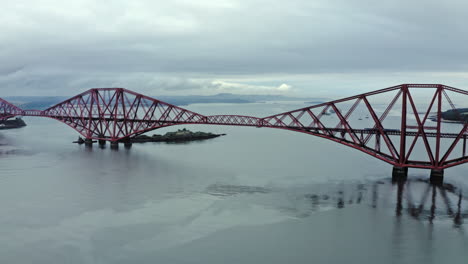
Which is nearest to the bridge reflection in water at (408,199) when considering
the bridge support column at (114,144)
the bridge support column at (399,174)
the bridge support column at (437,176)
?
the bridge support column at (437,176)

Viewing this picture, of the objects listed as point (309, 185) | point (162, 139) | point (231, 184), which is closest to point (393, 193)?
point (309, 185)

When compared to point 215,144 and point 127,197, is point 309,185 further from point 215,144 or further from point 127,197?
point 215,144

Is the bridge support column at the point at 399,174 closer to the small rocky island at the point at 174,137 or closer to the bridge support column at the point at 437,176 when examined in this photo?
the bridge support column at the point at 437,176

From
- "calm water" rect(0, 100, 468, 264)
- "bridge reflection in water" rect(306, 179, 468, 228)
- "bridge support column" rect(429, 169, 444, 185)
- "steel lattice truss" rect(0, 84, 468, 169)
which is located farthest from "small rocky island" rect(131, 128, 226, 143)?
"bridge support column" rect(429, 169, 444, 185)

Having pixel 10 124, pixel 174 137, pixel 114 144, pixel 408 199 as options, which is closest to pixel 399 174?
pixel 408 199

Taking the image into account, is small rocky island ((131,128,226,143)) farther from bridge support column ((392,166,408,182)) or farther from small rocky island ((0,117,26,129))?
small rocky island ((0,117,26,129))

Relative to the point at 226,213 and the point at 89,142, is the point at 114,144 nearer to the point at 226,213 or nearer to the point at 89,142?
the point at 89,142
